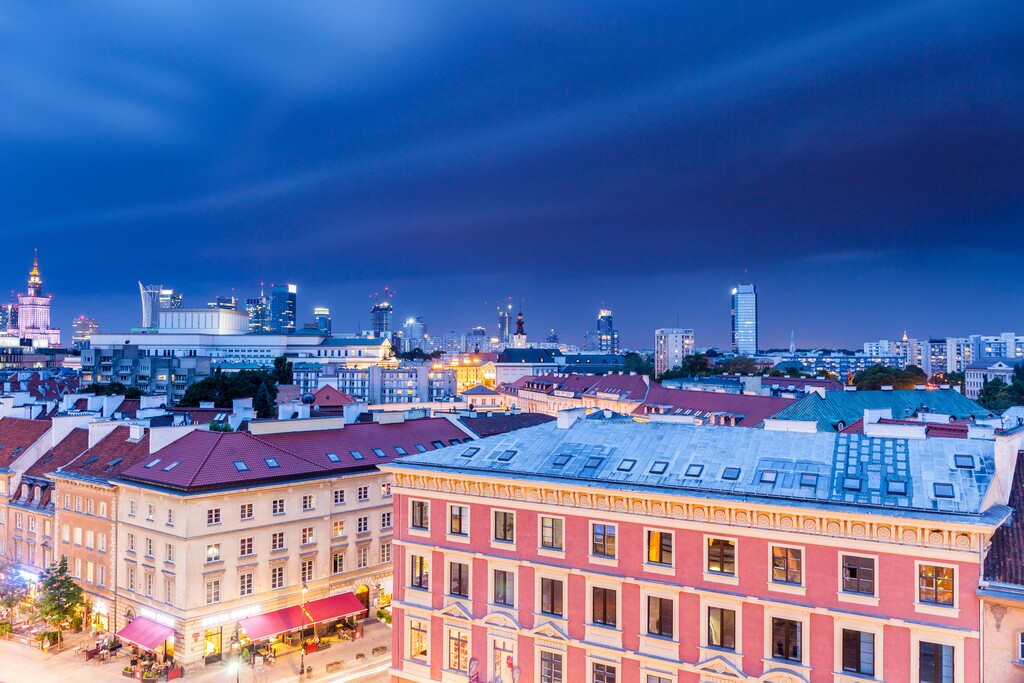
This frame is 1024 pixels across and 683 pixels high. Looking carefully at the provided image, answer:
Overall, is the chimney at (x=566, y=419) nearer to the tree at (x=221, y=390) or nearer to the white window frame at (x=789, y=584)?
the white window frame at (x=789, y=584)

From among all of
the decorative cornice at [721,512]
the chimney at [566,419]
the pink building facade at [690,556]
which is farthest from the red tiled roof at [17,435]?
the chimney at [566,419]

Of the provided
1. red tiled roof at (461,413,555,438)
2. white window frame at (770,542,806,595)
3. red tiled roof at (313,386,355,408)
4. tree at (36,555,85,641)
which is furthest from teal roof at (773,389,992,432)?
red tiled roof at (313,386,355,408)

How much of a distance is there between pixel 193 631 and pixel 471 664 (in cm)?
2327

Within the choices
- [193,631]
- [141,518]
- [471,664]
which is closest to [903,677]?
[471,664]

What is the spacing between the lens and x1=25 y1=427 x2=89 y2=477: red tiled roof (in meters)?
67.9

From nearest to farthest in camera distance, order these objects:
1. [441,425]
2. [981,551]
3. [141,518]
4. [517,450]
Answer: [981,551] → [517,450] → [141,518] → [441,425]

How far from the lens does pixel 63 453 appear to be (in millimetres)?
69500

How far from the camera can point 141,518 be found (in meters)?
55.2

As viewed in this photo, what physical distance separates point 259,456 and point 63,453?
24.9 metres

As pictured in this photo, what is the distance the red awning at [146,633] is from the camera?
51.7 m

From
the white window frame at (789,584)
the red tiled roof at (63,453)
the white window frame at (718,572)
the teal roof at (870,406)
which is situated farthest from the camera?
the teal roof at (870,406)

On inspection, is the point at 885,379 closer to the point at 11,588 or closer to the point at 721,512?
the point at 721,512

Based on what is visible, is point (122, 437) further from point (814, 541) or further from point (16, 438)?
point (814, 541)

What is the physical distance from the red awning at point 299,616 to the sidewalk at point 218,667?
1988mm
